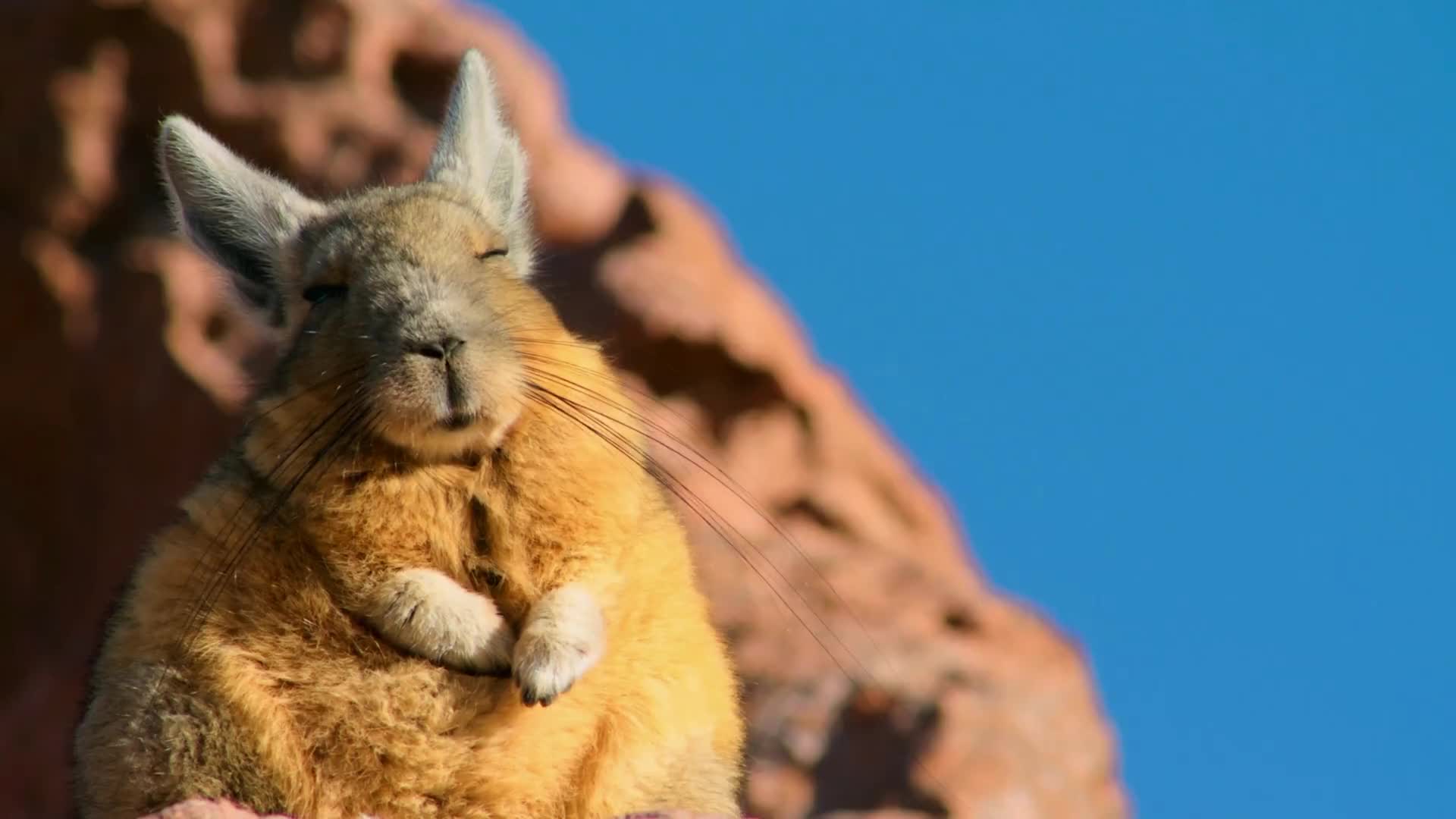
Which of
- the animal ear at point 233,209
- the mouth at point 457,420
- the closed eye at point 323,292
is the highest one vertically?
the animal ear at point 233,209

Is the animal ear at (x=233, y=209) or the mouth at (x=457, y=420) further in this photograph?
the animal ear at (x=233, y=209)

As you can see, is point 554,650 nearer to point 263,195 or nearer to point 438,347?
point 438,347

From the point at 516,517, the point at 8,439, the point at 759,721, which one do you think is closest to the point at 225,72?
the point at 8,439

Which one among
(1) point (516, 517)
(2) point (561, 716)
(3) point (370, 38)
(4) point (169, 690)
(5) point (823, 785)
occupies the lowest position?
(4) point (169, 690)

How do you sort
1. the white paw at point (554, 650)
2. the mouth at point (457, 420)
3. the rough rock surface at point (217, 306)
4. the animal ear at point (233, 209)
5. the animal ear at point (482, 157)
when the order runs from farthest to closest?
the rough rock surface at point (217, 306)
the animal ear at point (482, 157)
the animal ear at point (233, 209)
the mouth at point (457, 420)
the white paw at point (554, 650)

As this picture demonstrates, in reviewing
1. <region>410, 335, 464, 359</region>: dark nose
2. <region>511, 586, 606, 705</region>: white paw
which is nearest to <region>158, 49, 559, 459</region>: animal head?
<region>410, 335, 464, 359</region>: dark nose

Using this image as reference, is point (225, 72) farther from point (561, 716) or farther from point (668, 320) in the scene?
point (561, 716)

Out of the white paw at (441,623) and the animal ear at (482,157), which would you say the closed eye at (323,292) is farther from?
the white paw at (441,623)

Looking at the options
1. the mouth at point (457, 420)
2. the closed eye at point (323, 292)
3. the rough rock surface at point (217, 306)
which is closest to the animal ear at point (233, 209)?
the closed eye at point (323, 292)
